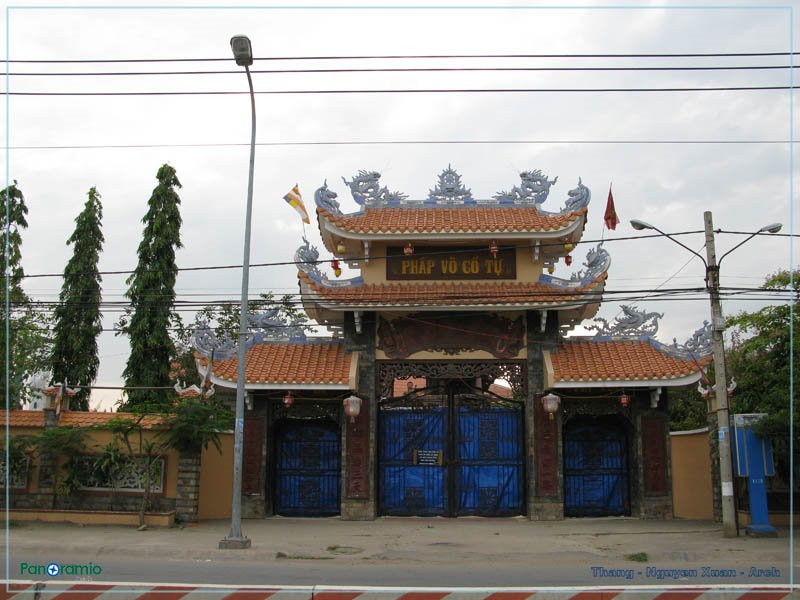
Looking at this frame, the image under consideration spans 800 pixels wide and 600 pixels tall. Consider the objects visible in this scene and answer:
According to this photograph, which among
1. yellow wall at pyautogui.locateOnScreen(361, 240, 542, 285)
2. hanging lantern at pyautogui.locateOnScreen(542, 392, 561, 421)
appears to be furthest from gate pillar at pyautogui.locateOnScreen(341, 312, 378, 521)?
hanging lantern at pyautogui.locateOnScreen(542, 392, 561, 421)

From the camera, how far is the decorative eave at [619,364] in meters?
15.4

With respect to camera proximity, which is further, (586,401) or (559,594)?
(586,401)

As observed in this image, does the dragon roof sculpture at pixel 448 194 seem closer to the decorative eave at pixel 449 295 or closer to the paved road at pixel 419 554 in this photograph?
the decorative eave at pixel 449 295

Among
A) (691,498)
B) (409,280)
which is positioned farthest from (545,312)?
(691,498)

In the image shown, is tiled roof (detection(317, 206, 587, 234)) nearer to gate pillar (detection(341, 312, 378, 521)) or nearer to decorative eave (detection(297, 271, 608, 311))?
decorative eave (detection(297, 271, 608, 311))

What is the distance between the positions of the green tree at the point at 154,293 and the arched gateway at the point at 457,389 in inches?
421

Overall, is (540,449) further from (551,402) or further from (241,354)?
(241,354)

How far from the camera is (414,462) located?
16.5 metres

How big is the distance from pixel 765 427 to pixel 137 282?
66.7ft

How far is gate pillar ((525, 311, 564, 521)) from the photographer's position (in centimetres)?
1578

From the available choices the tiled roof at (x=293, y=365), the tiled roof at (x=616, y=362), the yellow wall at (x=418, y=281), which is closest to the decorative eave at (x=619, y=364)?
the tiled roof at (x=616, y=362)

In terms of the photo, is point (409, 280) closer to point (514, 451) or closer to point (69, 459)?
point (514, 451)

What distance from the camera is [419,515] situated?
16.4 meters

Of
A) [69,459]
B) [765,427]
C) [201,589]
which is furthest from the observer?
[69,459]
